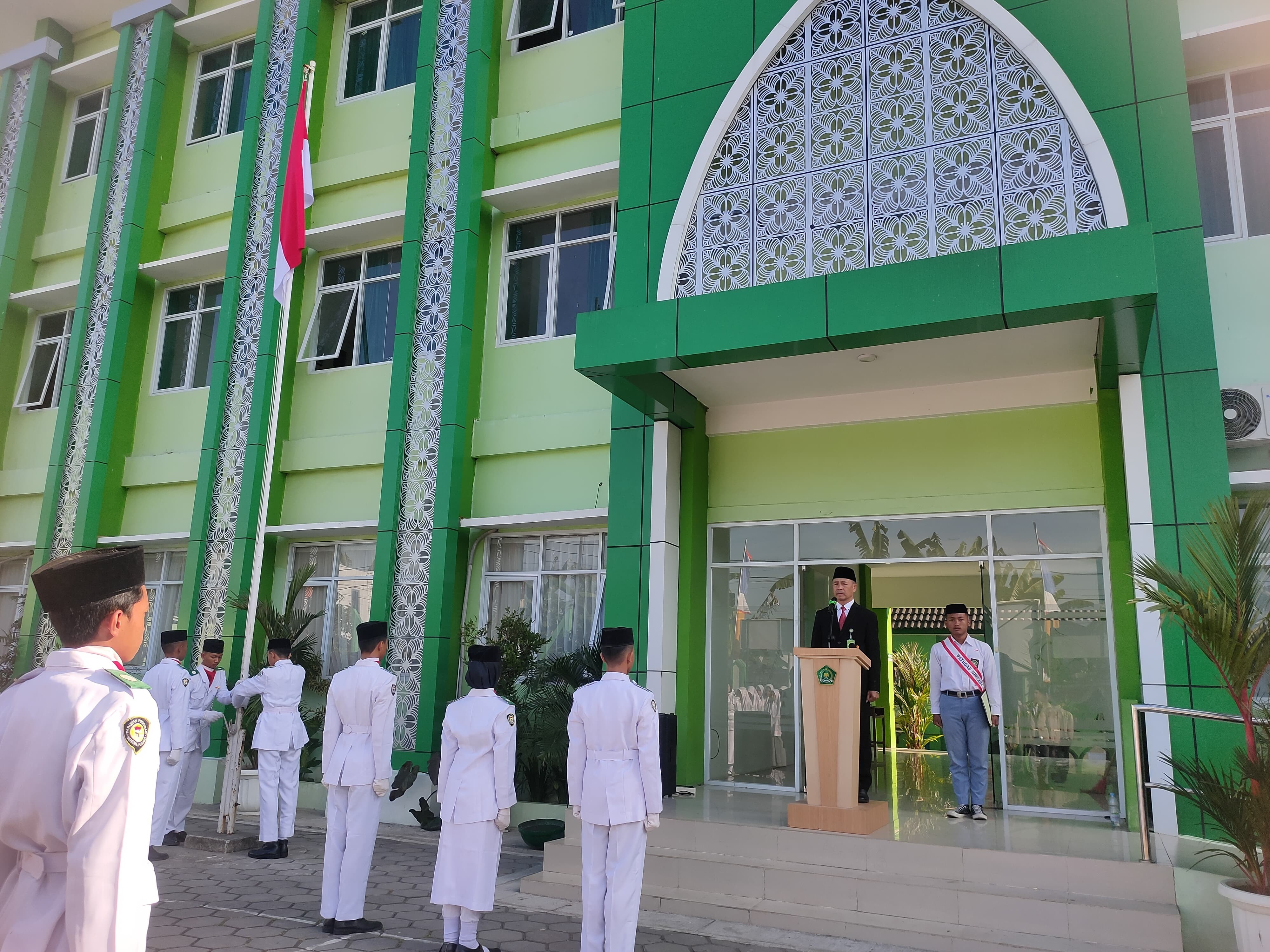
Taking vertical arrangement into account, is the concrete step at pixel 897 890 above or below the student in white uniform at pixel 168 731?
below

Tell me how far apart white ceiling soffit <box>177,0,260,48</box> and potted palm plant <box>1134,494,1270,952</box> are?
48.7ft

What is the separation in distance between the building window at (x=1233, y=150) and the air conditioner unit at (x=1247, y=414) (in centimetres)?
168

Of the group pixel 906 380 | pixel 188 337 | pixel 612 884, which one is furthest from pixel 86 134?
pixel 612 884

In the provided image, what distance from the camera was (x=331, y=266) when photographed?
13750 mm

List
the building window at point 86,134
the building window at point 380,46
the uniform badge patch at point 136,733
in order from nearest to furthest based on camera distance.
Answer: the uniform badge patch at point 136,733 → the building window at point 380,46 → the building window at point 86,134

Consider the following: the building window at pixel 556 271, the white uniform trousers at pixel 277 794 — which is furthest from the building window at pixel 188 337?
the white uniform trousers at pixel 277 794

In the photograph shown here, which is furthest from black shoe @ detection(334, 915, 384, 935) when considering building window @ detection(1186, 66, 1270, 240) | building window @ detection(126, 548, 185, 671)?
building window @ detection(1186, 66, 1270, 240)

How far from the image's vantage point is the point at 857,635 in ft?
27.6

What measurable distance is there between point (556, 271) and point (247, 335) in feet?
15.8

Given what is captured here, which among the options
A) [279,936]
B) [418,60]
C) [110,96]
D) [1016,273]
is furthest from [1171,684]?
[110,96]

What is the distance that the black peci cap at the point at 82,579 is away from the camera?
260cm

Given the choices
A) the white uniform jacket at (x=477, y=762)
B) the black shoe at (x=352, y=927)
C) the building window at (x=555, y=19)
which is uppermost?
the building window at (x=555, y=19)

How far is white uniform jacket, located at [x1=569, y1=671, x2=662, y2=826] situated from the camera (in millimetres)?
5625

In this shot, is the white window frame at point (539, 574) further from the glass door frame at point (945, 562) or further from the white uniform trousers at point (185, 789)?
the white uniform trousers at point (185, 789)
